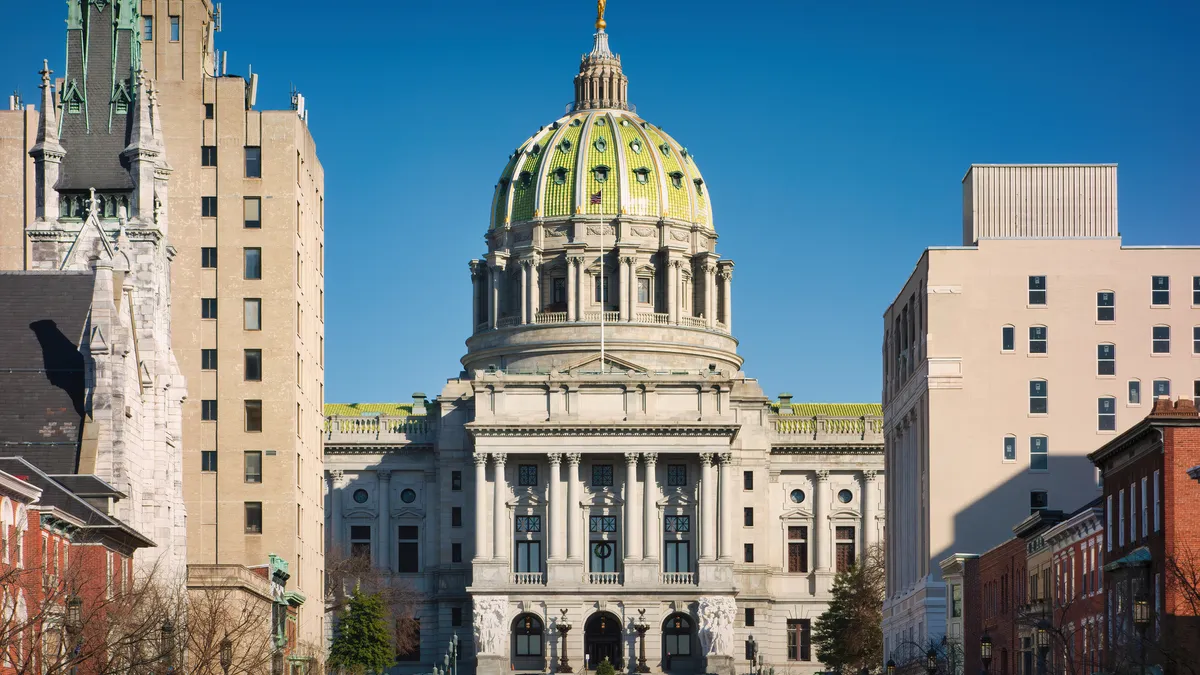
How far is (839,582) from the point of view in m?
165

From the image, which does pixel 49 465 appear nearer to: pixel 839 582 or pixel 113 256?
pixel 113 256

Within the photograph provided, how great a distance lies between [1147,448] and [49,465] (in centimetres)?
3410

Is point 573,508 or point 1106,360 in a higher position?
point 1106,360

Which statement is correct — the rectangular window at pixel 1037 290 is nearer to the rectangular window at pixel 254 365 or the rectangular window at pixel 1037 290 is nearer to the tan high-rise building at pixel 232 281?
the tan high-rise building at pixel 232 281

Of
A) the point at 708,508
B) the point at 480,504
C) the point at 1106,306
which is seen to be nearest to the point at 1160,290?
the point at 1106,306

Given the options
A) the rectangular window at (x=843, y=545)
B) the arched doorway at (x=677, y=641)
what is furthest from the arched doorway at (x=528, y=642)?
the rectangular window at (x=843, y=545)

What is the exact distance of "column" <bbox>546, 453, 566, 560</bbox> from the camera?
608 ft

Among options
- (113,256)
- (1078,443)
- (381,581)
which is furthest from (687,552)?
(113,256)

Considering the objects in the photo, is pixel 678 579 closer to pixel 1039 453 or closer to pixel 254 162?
pixel 1039 453

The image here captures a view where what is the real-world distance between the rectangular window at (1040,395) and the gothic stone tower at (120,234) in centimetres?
4151

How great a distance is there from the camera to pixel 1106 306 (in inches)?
4587

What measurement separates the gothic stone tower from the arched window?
293ft

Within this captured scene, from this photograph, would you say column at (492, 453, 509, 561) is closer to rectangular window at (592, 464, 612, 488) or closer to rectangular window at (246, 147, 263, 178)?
rectangular window at (592, 464, 612, 488)

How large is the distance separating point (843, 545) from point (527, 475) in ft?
83.1
